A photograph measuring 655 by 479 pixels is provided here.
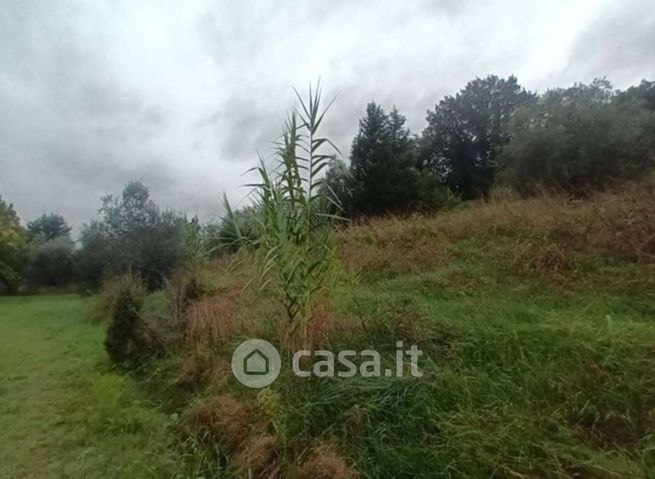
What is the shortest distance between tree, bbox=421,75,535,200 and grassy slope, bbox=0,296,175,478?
65.6 ft

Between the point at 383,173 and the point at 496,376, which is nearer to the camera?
the point at 496,376

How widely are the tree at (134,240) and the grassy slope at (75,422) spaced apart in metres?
6.07

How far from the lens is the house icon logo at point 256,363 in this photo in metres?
3.00

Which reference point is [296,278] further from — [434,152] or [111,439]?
[434,152]

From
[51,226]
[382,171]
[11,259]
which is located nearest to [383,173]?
[382,171]

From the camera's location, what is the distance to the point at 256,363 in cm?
311

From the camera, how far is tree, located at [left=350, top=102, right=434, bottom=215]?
1450 cm

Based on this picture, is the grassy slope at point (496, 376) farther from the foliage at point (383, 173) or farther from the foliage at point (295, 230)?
the foliage at point (383, 173)

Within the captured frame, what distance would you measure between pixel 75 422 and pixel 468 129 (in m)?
23.9

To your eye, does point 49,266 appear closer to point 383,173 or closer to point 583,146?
point 383,173

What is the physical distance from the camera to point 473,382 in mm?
2199

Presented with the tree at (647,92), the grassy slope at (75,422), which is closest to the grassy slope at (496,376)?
the grassy slope at (75,422)

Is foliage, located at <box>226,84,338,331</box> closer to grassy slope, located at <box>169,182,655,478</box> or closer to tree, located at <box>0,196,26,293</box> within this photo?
grassy slope, located at <box>169,182,655,478</box>

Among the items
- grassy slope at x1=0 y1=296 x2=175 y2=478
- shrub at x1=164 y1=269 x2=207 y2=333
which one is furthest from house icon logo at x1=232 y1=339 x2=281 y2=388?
shrub at x1=164 y1=269 x2=207 y2=333
